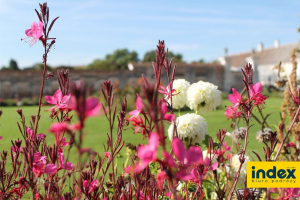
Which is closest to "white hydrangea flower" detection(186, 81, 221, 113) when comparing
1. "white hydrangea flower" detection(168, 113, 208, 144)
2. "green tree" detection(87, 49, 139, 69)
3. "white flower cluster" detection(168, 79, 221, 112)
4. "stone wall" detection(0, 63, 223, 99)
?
"white flower cluster" detection(168, 79, 221, 112)

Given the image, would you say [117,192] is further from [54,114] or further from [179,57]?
[179,57]

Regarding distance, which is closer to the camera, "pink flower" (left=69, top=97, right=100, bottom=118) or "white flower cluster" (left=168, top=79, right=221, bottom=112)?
"pink flower" (left=69, top=97, right=100, bottom=118)

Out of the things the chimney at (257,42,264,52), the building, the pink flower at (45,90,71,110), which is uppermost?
the chimney at (257,42,264,52)

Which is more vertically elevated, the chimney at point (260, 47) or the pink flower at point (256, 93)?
the chimney at point (260, 47)

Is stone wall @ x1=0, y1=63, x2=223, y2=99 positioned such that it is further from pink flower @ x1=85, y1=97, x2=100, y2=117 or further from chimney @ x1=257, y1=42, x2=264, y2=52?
pink flower @ x1=85, y1=97, x2=100, y2=117

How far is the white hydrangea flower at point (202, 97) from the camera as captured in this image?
1539mm

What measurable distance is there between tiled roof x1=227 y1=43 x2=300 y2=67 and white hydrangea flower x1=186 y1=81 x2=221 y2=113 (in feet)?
104

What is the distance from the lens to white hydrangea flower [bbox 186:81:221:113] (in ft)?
5.05

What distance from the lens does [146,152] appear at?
39cm

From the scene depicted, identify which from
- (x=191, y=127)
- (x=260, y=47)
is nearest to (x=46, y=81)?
(x=191, y=127)

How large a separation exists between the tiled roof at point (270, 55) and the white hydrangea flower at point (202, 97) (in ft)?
104

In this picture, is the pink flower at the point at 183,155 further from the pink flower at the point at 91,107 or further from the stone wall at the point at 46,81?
the stone wall at the point at 46,81

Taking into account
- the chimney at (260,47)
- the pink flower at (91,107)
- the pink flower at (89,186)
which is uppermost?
the chimney at (260,47)

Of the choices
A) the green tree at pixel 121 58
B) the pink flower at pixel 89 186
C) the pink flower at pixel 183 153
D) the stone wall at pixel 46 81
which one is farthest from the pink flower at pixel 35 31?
the green tree at pixel 121 58
